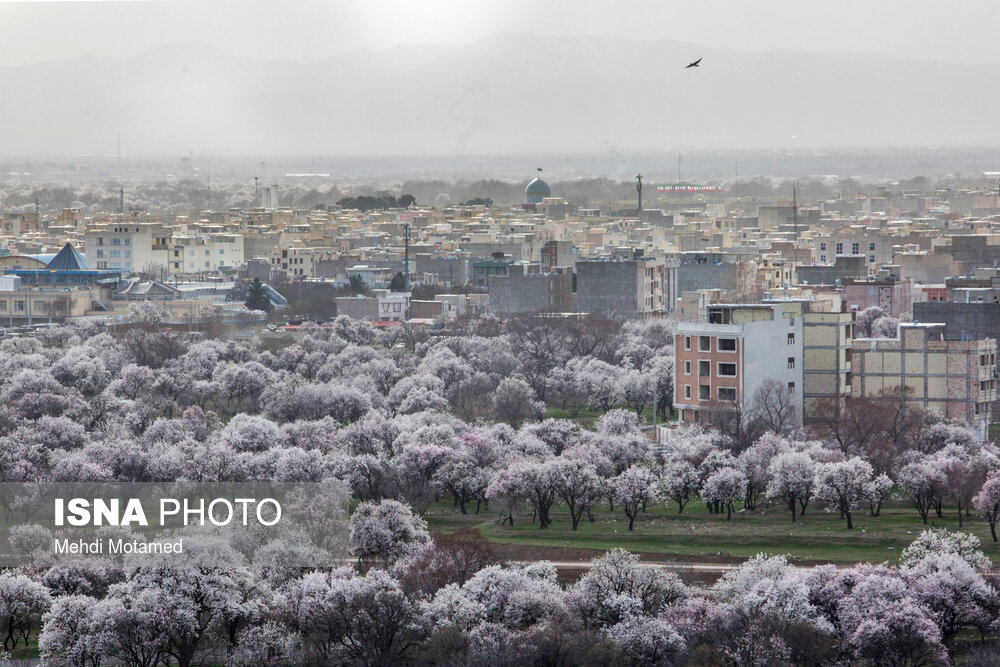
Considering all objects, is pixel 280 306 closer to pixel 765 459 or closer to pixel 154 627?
pixel 765 459

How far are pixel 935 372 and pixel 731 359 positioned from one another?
2929 mm

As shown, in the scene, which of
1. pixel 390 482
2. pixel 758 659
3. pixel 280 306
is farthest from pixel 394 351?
pixel 758 659

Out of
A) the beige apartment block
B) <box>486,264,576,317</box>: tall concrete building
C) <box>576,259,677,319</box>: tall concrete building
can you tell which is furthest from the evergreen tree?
the beige apartment block

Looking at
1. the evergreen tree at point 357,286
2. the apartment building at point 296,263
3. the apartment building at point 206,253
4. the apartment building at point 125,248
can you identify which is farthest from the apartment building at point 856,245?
the apartment building at point 125,248

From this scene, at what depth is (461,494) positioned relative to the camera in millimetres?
25266

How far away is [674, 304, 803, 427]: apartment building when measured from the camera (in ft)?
93.9

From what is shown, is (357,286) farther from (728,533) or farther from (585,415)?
(728,533)

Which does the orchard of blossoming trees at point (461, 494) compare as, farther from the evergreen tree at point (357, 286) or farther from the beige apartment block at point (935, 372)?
the evergreen tree at point (357, 286)

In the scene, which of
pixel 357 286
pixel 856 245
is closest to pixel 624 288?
pixel 357 286

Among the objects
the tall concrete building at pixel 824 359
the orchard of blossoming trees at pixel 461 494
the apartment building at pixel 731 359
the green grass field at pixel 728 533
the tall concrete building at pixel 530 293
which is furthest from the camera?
the tall concrete building at pixel 530 293

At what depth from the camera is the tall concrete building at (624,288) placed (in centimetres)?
5125

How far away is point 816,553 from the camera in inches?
836

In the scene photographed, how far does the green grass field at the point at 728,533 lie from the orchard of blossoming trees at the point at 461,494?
0.23 metres

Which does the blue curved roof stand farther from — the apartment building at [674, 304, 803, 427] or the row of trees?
the row of trees
